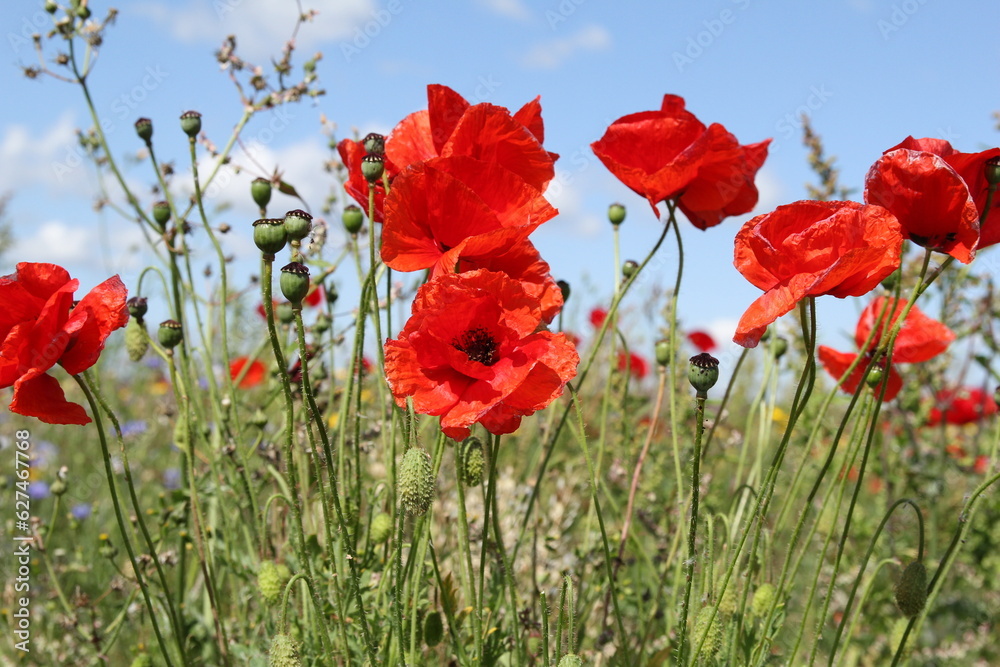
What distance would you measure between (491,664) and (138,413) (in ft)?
17.8

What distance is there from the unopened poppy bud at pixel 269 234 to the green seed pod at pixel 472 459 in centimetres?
49

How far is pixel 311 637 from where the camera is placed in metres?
1.73

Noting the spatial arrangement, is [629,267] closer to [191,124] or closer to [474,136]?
[474,136]

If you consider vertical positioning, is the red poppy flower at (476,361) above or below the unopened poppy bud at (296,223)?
below

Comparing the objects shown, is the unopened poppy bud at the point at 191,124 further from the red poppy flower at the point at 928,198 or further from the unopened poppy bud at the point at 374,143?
the red poppy flower at the point at 928,198

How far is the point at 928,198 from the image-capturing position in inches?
53.3

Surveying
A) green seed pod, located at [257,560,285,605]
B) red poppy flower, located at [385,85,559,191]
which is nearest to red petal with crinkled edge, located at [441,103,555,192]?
red poppy flower, located at [385,85,559,191]

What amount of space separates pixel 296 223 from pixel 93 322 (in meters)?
0.35

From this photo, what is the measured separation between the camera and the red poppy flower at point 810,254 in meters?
1.22

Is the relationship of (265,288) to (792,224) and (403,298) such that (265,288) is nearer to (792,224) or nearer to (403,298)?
(792,224)

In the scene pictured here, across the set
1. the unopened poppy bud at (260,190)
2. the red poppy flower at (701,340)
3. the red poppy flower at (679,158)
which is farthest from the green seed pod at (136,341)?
the red poppy flower at (701,340)

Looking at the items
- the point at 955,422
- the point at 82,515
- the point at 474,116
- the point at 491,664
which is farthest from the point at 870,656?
the point at 82,515

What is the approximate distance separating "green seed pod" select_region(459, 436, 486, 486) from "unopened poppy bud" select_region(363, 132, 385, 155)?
49 centimetres

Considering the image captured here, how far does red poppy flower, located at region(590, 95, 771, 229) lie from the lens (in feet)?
5.15
